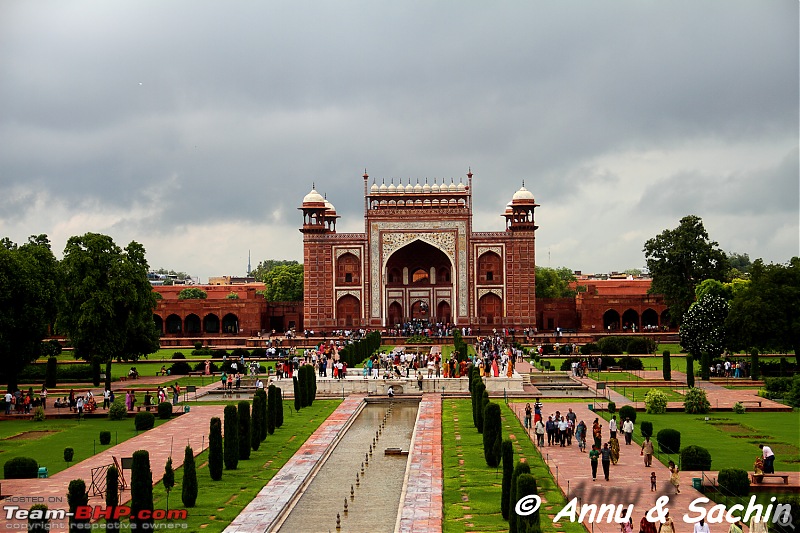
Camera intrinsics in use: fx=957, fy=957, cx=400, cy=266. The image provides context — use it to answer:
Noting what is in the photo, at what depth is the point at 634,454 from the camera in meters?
19.1

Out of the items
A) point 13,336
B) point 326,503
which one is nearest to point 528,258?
point 13,336

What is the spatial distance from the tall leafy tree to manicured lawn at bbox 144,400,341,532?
33.4 ft

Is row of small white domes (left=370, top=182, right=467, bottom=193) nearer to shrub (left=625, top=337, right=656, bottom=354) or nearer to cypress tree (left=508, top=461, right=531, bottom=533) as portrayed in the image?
shrub (left=625, top=337, right=656, bottom=354)

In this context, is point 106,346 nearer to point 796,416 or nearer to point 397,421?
point 397,421

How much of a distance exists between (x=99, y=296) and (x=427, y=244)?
93.5ft

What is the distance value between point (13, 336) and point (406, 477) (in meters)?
16.0

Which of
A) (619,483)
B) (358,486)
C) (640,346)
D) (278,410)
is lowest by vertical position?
(358,486)

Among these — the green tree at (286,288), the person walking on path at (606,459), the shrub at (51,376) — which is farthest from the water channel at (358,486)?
the green tree at (286,288)

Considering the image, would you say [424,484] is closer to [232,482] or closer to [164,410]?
[232,482]

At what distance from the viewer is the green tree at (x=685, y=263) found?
5297 centimetres

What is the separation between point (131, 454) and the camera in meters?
19.7

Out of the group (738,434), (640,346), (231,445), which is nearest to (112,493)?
(231,445)

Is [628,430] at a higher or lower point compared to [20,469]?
higher

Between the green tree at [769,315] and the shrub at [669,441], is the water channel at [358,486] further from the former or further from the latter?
the green tree at [769,315]
